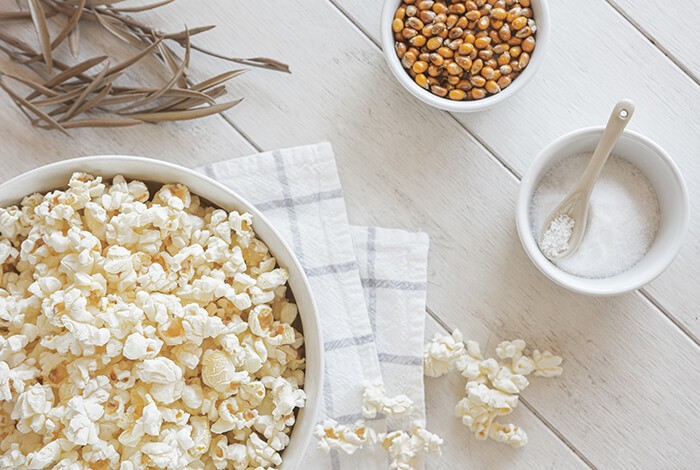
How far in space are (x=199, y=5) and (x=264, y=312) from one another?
579 millimetres

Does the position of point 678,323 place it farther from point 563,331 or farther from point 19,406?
point 19,406

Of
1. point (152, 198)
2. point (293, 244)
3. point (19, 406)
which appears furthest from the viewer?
point (293, 244)

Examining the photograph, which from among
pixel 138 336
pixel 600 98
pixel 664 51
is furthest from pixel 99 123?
pixel 664 51

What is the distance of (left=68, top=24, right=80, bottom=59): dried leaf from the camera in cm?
126

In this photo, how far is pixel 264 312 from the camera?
1.11m

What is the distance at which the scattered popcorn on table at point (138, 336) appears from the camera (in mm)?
1032

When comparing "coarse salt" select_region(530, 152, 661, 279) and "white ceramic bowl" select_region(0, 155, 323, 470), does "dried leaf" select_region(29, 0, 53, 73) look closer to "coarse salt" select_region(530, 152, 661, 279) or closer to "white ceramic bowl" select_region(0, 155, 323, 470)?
"white ceramic bowl" select_region(0, 155, 323, 470)

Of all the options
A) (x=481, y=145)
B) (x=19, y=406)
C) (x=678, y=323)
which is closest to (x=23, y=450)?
(x=19, y=406)

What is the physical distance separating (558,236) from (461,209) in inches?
6.9

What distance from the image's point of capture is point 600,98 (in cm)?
133

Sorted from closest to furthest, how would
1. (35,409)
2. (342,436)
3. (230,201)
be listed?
(35,409), (230,201), (342,436)

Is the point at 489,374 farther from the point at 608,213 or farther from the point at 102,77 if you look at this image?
the point at 102,77

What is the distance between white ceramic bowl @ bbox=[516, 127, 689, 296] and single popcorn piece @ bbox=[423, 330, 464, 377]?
0.65ft

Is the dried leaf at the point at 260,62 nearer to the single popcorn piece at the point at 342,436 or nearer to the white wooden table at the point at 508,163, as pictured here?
the white wooden table at the point at 508,163
